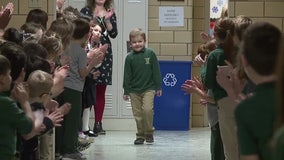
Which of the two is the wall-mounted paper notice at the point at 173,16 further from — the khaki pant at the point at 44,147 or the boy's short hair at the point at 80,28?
the khaki pant at the point at 44,147

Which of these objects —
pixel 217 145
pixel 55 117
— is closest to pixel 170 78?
pixel 217 145

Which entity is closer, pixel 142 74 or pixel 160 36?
pixel 142 74

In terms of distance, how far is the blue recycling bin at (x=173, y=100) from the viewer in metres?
10.2

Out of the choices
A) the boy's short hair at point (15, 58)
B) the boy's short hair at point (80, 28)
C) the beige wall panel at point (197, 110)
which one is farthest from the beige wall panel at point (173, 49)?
the boy's short hair at point (15, 58)

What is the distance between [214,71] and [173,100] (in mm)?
5172

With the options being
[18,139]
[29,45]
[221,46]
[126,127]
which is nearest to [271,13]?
[221,46]

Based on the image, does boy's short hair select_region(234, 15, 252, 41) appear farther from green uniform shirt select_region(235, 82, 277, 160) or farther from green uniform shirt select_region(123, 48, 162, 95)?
green uniform shirt select_region(123, 48, 162, 95)

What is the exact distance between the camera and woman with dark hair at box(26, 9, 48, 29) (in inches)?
239

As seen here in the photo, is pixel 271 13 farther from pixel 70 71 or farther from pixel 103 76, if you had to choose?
pixel 103 76

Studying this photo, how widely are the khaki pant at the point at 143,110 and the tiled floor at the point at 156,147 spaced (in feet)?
0.65

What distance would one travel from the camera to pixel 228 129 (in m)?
5.06

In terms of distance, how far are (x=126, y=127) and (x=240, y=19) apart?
17.9 ft

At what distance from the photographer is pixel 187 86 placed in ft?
16.4

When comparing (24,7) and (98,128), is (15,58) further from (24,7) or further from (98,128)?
(98,128)
